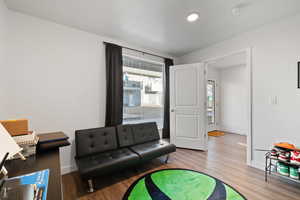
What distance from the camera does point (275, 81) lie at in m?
2.14

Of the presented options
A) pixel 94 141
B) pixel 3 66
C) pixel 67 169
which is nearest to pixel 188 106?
pixel 94 141

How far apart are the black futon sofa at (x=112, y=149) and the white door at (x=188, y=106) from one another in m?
0.83

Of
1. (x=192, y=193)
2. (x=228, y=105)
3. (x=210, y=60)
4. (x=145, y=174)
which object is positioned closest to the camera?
(x=192, y=193)

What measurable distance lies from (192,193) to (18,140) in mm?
1955

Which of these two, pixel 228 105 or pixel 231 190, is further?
pixel 228 105

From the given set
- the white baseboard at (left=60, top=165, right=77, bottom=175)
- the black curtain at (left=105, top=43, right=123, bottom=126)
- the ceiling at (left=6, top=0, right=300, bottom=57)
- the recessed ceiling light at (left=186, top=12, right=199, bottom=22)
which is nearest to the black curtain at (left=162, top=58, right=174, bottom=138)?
the ceiling at (left=6, top=0, right=300, bottom=57)

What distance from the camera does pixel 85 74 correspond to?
2381mm

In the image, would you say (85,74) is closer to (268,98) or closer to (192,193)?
(192,193)

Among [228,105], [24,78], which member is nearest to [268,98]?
[228,105]

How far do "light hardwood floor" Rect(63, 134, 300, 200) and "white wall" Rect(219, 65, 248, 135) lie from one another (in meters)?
2.25

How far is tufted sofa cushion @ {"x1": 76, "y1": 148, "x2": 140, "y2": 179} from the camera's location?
1.67 metres

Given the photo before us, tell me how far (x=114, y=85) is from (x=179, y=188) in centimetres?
206

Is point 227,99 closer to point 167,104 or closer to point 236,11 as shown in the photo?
point 167,104

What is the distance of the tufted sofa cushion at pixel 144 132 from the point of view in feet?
8.77
